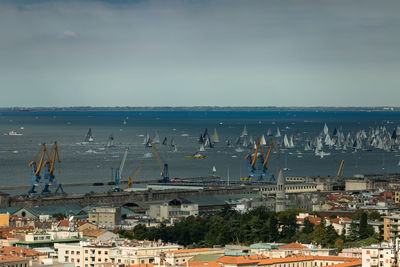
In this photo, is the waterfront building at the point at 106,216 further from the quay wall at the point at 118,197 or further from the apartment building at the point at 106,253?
the apartment building at the point at 106,253

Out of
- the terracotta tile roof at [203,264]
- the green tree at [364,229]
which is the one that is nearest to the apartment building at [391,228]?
the green tree at [364,229]

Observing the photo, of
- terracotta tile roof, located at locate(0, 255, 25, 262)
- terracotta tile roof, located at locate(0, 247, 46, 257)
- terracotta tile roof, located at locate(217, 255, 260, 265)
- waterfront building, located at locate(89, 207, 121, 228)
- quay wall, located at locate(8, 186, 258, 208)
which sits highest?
terracotta tile roof, located at locate(0, 255, 25, 262)

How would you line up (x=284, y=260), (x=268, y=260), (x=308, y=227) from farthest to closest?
(x=308, y=227) < (x=284, y=260) < (x=268, y=260)

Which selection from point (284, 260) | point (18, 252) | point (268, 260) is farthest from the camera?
point (284, 260)

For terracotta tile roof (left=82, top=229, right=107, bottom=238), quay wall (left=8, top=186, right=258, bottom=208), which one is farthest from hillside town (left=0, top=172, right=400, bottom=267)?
quay wall (left=8, top=186, right=258, bottom=208)

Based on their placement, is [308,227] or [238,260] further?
[308,227]

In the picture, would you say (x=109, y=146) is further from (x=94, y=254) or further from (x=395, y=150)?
(x=94, y=254)

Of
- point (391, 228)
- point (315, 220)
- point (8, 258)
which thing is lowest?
point (315, 220)

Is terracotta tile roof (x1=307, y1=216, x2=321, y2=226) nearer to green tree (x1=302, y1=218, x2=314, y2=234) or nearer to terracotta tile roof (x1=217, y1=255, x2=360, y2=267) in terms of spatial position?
green tree (x1=302, y1=218, x2=314, y2=234)

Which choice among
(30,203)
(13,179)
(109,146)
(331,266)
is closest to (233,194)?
→ (30,203)

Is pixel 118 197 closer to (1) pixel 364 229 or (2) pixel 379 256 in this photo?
(1) pixel 364 229

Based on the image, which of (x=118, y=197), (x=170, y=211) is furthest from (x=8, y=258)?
(x=118, y=197)
